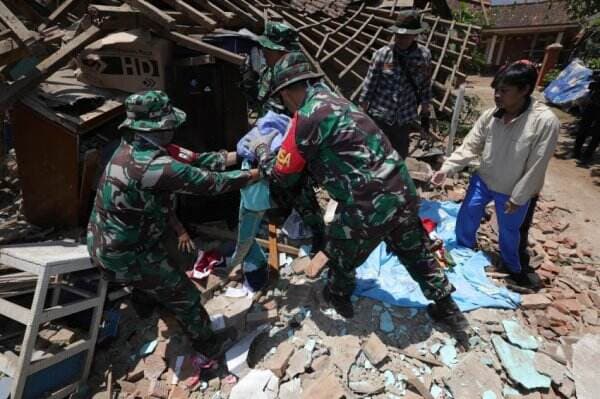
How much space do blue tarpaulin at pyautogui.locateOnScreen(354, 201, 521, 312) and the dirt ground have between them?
1.62 m

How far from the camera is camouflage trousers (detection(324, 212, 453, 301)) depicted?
8.40ft

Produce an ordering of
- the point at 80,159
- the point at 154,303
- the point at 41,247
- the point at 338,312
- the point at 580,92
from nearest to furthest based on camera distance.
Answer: the point at 41,247, the point at 338,312, the point at 154,303, the point at 80,159, the point at 580,92

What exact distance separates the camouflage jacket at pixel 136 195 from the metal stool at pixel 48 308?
25 cm

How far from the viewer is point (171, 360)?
2.89m

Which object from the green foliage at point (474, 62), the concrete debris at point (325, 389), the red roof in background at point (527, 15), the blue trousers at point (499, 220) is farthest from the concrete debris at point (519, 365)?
the red roof in background at point (527, 15)

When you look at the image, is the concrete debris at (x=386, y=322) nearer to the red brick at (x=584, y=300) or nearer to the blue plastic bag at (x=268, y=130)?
the blue plastic bag at (x=268, y=130)

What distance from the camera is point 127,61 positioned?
3883 millimetres

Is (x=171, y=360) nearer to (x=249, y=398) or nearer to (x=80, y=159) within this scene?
(x=249, y=398)

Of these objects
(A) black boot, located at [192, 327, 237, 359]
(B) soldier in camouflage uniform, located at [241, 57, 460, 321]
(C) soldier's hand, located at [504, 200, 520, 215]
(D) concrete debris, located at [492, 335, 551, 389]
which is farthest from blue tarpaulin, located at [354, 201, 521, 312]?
(A) black boot, located at [192, 327, 237, 359]

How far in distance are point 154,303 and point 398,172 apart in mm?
2426

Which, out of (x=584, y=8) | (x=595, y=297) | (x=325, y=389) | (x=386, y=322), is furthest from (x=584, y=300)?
(x=584, y=8)

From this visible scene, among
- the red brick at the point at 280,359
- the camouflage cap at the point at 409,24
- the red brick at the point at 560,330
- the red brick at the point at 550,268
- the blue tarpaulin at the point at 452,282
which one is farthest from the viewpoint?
the camouflage cap at the point at 409,24

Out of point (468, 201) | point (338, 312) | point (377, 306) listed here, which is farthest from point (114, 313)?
point (468, 201)

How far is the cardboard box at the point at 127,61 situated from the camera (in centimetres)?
367
